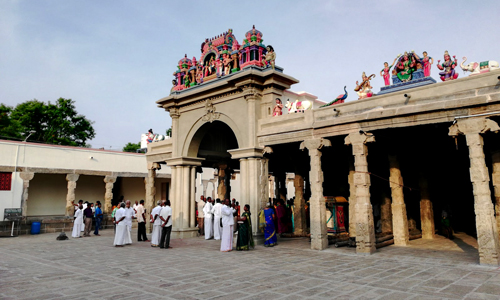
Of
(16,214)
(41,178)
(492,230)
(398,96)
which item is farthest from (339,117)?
(41,178)

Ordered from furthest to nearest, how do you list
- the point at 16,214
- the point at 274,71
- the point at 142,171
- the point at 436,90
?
the point at 142,171, the point at 16,214, the point at 274,71, the point at 436,90

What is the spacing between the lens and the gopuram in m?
8.15

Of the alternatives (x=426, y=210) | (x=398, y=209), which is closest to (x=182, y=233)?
(x=398, y=209)

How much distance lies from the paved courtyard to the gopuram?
1121mm

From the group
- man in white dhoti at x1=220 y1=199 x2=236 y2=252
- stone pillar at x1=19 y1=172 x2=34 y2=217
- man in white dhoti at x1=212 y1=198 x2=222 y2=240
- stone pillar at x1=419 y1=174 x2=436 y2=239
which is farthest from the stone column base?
stone pillar at x1=19 y1=172 x2=34 y2=217

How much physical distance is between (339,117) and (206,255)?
18.5ft

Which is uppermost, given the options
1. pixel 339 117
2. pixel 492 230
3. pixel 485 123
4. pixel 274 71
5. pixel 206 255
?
pixel 274 71

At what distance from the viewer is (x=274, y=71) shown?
1209cm

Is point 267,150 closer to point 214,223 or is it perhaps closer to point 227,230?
point 227,230

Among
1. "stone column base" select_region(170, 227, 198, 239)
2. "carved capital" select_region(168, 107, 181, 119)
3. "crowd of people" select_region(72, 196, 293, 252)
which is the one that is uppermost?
"carved capital" select_region(168, 107, 181, 119)

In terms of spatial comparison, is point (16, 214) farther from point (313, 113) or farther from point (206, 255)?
point (313, 113)

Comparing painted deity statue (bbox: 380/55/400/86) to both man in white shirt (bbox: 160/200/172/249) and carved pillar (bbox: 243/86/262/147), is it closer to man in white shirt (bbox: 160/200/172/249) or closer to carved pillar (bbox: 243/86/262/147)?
Result: carved pillar (bbox: 243/86/262/147)

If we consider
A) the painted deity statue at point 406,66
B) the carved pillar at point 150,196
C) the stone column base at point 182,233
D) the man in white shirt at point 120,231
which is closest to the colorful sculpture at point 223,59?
the painted deity statue at point 406,66

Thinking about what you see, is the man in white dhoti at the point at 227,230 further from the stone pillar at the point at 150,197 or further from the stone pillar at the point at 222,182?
the stone pillar at the point at 150,197
